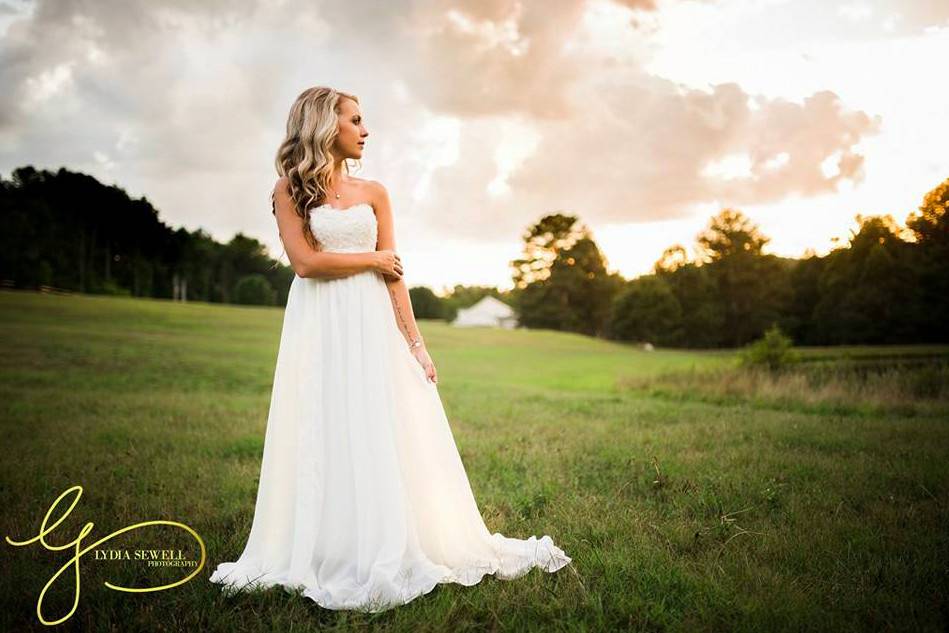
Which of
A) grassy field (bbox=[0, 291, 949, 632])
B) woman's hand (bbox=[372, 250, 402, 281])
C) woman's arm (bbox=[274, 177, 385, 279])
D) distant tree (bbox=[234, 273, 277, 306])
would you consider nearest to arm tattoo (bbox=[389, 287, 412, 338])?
woman's hand (bbox=[372, 250, 402, 281])

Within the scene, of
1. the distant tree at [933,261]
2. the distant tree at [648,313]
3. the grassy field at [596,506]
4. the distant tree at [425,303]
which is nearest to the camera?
the grassy field at [596,506]

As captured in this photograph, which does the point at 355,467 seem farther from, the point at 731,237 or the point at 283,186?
the point at 731,237

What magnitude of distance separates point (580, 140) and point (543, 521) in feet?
64.7

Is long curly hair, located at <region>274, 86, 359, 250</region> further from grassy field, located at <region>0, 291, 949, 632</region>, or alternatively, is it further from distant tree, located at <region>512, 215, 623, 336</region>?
distant tree, located at <region>512, 215, 623, 336</region>

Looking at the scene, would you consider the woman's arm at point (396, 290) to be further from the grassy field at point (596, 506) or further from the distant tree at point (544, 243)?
the distant tree at point (544, 243)

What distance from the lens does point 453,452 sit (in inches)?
150

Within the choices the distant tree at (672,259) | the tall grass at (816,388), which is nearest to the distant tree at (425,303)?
the distant tree at (672,259)

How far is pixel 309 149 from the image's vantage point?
11.5 ft

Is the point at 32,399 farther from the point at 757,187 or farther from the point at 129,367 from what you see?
the point at 757,187

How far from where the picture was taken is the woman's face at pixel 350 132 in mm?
3635

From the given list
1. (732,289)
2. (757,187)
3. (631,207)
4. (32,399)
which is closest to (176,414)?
(32,399)

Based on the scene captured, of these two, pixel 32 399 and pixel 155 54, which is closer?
pixel 32 399

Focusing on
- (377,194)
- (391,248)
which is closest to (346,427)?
(391,248)

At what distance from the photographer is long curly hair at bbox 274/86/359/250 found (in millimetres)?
3482
